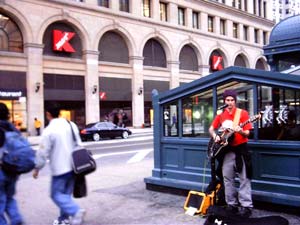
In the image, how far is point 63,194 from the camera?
5.30 m

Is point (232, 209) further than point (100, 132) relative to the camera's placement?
No

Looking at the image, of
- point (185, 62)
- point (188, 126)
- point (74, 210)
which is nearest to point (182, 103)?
point (188, 126)

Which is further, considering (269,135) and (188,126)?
(188,126)

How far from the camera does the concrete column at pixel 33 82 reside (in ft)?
101

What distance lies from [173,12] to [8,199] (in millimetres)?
40448

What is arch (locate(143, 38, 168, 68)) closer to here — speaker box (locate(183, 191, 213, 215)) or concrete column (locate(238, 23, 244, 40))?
concrete column (locate(238, 23, 244, 40))

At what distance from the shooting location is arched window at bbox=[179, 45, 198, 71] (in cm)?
4528

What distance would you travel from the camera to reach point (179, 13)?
4528 centimetres

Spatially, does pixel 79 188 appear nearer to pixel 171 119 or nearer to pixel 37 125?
pixel 171 119

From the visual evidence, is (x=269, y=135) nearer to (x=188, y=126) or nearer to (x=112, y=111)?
(x=188, y=126)

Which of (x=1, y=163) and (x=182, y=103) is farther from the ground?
(x=182, y=103)

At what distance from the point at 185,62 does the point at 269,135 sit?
39810mm

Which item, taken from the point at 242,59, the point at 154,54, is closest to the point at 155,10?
the point at 154,54

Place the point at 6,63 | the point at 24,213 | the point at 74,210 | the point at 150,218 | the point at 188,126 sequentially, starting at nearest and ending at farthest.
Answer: the point at 74,210 < the point at 150,218 < the point at 24,213 < the point at 188,126 < the point at 6,63
